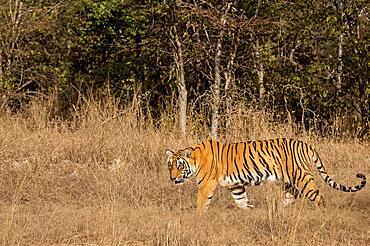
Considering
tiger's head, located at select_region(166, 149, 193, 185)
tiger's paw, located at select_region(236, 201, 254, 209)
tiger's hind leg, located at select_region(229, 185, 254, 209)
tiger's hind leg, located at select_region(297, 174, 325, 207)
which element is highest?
tiger's head, located at select_region(166, 149, 193, 185)

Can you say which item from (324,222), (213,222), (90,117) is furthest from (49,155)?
(324,222)

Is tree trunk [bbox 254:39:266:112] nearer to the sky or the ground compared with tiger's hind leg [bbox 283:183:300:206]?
nearer to the sky

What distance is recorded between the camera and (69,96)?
48.1 ft

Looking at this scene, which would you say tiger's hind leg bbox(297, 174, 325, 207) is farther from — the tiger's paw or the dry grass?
the tiger's paw

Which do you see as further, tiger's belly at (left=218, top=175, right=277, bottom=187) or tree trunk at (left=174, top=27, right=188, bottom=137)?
tree trunk at (left=174, top=27, right=188, bottom=137)

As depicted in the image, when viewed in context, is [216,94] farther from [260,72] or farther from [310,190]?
[310,190]

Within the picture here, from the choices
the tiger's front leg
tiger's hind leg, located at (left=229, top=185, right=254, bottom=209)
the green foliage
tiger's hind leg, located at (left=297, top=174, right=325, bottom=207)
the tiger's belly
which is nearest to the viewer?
the tiger's front leg

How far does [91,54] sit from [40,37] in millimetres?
1173

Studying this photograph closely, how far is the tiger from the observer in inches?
274

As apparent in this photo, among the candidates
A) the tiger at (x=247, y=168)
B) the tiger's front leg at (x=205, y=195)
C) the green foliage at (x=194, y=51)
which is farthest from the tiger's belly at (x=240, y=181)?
the green foliage at (x=194, y=51)

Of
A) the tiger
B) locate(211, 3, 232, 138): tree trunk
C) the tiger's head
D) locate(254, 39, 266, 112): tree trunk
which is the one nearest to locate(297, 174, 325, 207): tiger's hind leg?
the tiger

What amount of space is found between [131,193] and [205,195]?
1.02m

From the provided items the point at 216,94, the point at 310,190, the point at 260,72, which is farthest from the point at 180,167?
the point at 260,72

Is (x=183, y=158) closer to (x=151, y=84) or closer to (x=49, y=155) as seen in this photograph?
(x=49, y=155)
